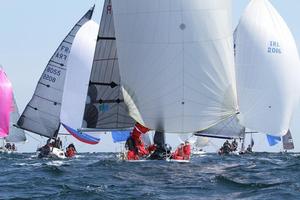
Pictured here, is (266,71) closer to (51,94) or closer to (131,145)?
(131,145)

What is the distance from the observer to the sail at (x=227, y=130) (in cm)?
5003

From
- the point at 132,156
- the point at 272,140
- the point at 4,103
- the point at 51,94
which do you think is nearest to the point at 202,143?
the point at 272,140

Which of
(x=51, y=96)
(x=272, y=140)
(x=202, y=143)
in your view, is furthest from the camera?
(x=202, y=143)

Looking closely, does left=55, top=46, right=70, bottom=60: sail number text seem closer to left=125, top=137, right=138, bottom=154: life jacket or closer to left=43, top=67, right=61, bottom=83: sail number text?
left=43, top=67, right=61, bottom=83: sail number text

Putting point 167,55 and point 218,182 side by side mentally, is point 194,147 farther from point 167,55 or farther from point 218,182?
point 218,182

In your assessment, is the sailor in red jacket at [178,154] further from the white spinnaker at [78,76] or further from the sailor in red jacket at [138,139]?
the white spinnaker at [78,76]

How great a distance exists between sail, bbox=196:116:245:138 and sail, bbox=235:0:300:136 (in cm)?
592

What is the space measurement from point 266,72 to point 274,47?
204 cm

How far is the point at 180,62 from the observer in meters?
31.0

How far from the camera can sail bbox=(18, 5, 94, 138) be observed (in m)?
49.1

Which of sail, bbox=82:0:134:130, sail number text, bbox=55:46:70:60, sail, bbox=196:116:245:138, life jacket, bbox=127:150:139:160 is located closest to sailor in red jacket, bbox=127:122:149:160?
life jacket, bbox=127:150:139:160

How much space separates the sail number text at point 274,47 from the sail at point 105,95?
12.4 meters

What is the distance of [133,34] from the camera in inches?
1267

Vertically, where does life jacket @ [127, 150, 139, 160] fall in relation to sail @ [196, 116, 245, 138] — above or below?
below
